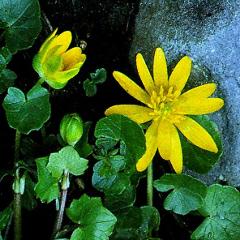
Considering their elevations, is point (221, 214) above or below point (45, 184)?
below

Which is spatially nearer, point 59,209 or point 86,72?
point 59,209

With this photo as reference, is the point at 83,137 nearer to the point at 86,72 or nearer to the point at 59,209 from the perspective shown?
the point at 59,209

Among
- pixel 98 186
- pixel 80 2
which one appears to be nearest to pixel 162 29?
pixel 80 2

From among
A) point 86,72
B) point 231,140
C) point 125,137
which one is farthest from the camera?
point 86,72

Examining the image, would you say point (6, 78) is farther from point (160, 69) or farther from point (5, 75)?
point (160, 69)

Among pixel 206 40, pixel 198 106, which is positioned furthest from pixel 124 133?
pixel 206 40

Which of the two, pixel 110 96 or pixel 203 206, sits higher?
pixel 110 96
